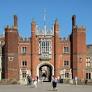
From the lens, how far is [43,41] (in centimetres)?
7800

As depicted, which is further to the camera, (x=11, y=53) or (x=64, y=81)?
(x=11, y=53)

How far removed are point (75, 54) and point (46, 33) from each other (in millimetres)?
6995

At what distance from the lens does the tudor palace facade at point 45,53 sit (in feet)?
251

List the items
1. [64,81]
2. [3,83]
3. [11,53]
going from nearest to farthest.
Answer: [3,83]
[64,81]
[11,53]

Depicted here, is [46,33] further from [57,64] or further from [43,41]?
[57,64]

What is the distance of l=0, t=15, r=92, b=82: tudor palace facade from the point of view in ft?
251

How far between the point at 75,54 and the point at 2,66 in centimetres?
1435

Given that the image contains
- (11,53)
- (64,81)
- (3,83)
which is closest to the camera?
(3,83)

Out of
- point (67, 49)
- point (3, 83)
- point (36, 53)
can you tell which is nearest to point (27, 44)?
point (36, 53)

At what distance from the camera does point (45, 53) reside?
77.7 m

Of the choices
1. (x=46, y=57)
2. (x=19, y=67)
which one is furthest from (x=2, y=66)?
(x=46, y=57)

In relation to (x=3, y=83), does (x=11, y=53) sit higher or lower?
higher

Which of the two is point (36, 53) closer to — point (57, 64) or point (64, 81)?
point (57, 64)

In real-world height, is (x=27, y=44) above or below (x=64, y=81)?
above
